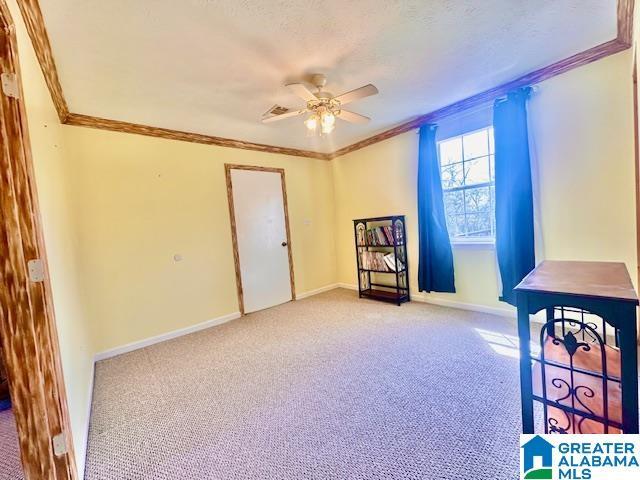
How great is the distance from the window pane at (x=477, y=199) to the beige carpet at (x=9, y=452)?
416 centimetres

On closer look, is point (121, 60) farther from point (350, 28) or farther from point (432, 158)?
point (432, 158)

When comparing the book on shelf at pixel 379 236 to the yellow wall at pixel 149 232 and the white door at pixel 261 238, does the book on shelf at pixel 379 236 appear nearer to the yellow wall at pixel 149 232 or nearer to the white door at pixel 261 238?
the white door at pixel 261 238

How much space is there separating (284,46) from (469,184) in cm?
250

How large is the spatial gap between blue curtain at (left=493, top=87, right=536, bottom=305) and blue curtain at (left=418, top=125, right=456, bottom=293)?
0.63 m

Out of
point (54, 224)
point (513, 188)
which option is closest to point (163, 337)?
point (54, 224)

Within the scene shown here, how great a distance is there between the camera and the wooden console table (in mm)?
982

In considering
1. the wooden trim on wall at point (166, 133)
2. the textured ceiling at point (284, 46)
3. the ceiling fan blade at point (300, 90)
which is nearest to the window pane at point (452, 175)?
the textured ceiling at point (284, 46)

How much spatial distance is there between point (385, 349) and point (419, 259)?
5.08ft

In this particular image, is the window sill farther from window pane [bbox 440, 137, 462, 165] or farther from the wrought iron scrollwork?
the wrought iron scrollwork

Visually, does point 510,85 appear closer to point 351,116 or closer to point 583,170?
point 583,170

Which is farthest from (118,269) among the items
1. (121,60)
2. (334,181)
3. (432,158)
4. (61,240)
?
(432,158)

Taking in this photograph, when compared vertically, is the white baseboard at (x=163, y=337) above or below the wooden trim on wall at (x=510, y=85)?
below

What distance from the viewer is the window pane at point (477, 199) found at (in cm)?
315

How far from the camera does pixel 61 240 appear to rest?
1790mm
